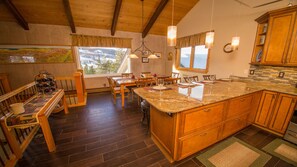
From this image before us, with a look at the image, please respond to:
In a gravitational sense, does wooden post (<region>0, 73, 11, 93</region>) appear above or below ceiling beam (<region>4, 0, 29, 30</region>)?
below

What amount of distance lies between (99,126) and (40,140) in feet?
3.35

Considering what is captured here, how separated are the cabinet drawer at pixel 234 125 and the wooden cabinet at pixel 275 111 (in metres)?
0.42

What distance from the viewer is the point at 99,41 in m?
5.00

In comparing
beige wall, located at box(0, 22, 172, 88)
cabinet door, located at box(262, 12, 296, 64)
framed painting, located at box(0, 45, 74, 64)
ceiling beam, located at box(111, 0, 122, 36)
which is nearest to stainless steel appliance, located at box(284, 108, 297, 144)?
cabinet door, located at box(262, 12, 296, 64)

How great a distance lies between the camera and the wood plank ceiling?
3627 mm

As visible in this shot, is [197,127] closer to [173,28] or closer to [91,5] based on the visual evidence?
[173,28]

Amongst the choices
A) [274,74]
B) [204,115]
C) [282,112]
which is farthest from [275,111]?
[204,115]

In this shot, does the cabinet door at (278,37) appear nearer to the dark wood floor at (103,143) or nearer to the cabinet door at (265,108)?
the cabinet door at (265,108)

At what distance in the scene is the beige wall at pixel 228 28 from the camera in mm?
3045

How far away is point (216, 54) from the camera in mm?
3975

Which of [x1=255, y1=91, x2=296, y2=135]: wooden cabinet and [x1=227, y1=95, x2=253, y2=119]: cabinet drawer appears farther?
[x1=255, y1=91, x2=296, y2=135]: wooden cabinet

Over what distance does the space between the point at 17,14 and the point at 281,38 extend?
6.86 m

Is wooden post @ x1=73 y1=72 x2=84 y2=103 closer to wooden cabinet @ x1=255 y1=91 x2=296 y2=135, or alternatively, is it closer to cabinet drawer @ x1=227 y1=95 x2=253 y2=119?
cabinet drawer @ x1=227 y1=95 x2=253 y2=119

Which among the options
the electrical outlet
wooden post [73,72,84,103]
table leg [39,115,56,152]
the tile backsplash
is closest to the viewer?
table leg [39,115,56,152]
